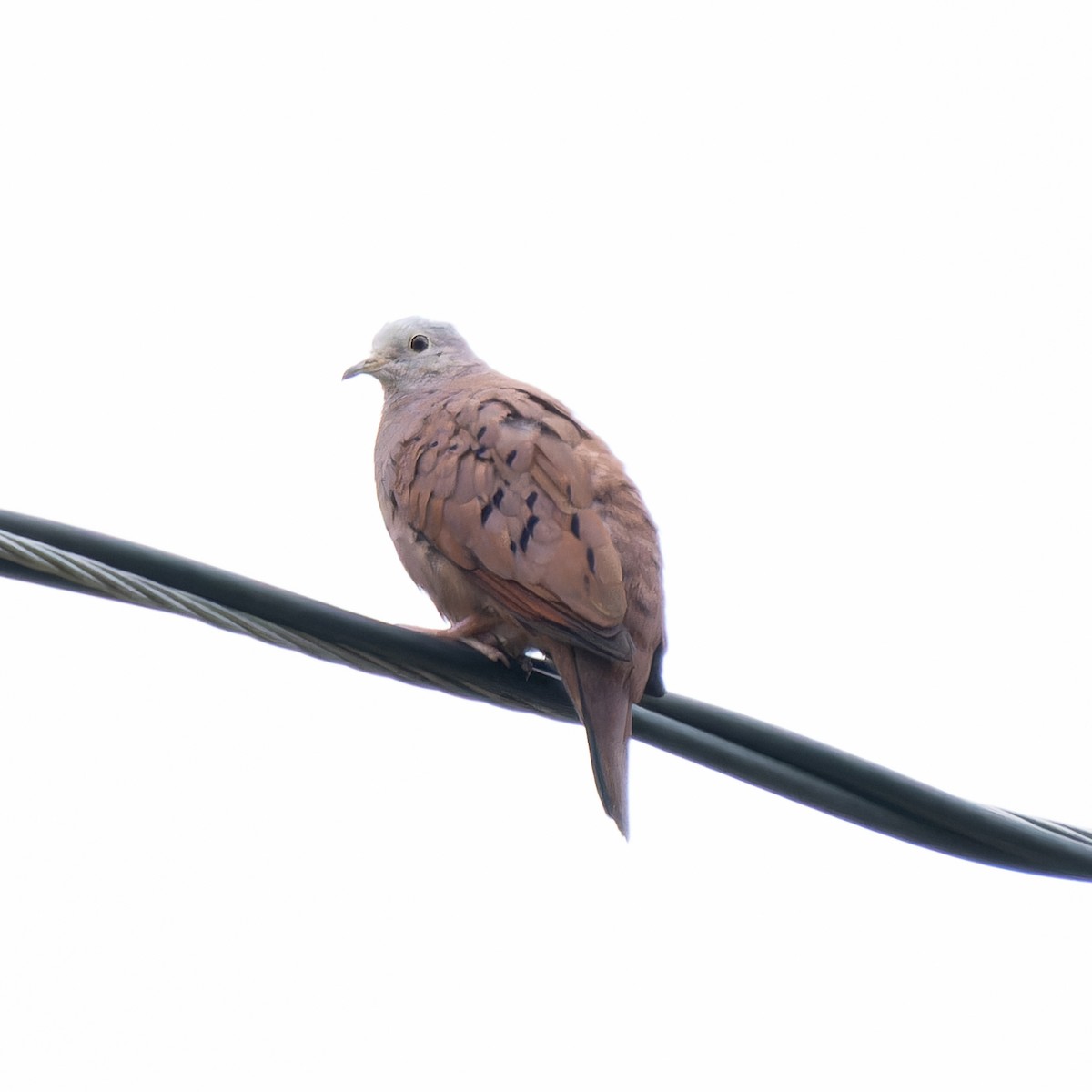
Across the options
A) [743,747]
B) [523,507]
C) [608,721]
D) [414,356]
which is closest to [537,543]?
[523,507]

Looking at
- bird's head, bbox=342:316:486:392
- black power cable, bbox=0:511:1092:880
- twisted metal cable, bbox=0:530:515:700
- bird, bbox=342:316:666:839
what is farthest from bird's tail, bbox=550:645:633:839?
bird's head, bbox=342:316:486:392

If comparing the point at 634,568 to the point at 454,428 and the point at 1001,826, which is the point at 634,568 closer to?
the point at 454,428

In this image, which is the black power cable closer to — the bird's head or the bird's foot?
the bird's foot

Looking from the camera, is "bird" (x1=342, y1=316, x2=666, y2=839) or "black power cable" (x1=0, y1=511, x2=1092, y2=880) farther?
"bird" (x1=342, y1=316, x2=666, y2=839)

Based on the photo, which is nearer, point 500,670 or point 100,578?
point 100,578

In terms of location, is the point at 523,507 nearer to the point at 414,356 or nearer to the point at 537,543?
the point at 537,543

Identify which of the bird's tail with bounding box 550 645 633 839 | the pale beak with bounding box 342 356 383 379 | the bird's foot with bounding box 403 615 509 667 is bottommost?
the bird's tail with bounding box 550 645 633 839

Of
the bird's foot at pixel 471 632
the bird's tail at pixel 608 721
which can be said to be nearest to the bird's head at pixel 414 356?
the bird's foot at pixel 471 632

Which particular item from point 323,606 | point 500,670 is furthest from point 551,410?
point 323,606
